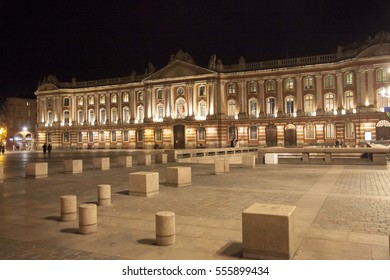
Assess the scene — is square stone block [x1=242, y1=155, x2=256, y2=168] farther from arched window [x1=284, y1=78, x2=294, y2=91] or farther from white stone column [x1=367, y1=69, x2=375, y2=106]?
arched window [x1=284, y1=78, x2=294, y2=91]

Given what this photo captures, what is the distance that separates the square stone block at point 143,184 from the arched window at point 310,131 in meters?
48.2

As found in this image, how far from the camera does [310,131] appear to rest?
5725 cm

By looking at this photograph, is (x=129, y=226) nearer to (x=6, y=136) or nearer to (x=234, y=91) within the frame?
(x=234, y=91)

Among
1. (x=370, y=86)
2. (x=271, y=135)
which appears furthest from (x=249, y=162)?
(x=271, y=135)

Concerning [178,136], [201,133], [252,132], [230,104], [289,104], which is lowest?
[178,136]

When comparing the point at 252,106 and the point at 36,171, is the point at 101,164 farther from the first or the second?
the point at 252,106

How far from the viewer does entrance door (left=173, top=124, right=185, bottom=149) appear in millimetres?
65125

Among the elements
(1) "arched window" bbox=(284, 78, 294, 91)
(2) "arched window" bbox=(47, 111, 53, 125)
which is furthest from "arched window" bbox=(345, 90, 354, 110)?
(2) "arched window" bbox=(47, 111, 53, 125)

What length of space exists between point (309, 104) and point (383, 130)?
38.5 ft

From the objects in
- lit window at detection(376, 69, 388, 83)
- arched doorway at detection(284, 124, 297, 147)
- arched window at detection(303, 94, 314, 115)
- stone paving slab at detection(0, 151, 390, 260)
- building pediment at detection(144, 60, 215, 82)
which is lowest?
stone paving slab at detection(0, 151, 390, 260)

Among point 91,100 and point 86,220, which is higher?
point 91,100

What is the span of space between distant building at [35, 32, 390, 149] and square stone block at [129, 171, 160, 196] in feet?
150
